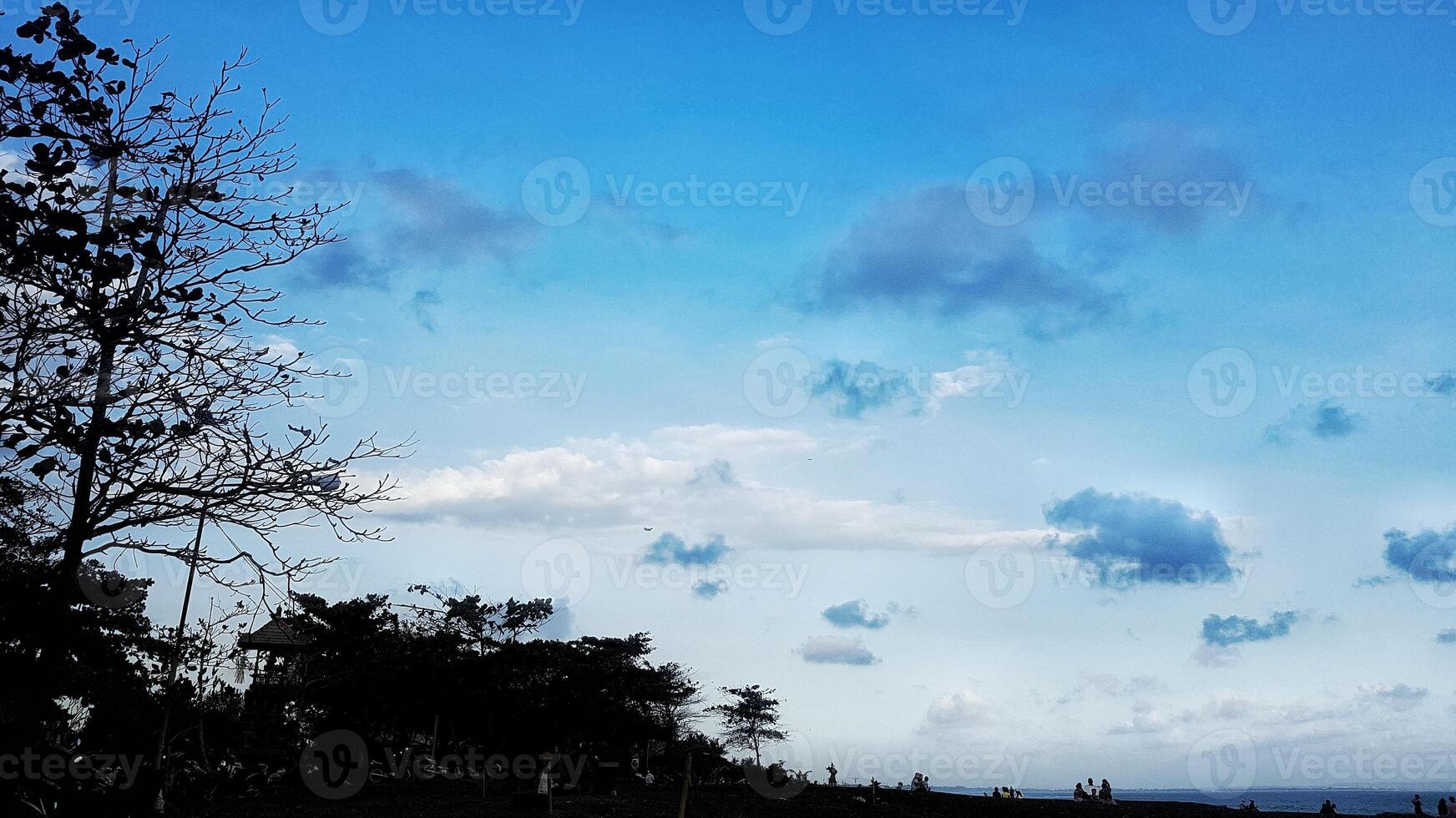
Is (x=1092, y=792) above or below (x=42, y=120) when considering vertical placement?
below

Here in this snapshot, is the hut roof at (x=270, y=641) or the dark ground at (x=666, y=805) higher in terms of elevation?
the hut roof at (x=270, y=641)

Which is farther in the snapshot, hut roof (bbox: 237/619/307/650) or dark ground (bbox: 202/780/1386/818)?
hut roof (bbox: 237/619/307/650)

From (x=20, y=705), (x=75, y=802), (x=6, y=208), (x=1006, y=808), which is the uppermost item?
(x=6, y=208)

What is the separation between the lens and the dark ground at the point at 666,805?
85.7 ft

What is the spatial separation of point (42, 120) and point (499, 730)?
31688 mm

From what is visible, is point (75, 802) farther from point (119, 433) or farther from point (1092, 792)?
point (1092, 792)

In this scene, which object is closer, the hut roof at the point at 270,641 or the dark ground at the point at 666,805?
the dark ground at the point at 666,805

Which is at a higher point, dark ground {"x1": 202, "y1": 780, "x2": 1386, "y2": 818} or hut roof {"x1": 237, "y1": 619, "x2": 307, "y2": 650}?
hut roof {"x1": 237, "y1": 619, "x2": 307, "y2": 650}

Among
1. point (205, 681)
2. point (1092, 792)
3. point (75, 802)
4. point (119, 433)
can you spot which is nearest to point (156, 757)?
point (205, 681)

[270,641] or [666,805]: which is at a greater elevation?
[270,641]

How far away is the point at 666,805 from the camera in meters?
29.1

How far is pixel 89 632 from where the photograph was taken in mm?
23969

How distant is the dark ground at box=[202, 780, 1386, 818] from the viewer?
26109mm

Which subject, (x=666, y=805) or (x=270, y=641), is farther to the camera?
(x=270, y=641)
